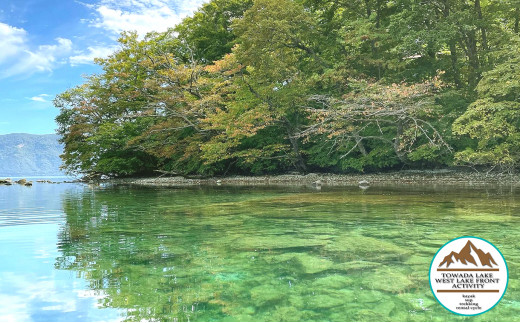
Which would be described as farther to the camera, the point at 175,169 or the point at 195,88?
the point at 175,169

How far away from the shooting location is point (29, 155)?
561 feet

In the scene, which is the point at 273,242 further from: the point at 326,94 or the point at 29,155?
the point at 29,155

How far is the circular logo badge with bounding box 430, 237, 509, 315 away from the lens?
2.17m

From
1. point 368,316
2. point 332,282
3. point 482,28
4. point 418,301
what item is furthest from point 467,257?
point 482,28

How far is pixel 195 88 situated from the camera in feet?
62.3

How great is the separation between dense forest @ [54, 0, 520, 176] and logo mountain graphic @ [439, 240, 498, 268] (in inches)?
407

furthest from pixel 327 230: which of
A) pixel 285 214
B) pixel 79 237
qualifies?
pixel 79 237

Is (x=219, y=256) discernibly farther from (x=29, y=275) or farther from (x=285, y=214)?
(x=285, y=214)

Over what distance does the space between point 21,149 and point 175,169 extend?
644ft

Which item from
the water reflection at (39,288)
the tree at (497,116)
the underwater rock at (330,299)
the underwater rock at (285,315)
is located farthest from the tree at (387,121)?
the underwater rock at (285,315)

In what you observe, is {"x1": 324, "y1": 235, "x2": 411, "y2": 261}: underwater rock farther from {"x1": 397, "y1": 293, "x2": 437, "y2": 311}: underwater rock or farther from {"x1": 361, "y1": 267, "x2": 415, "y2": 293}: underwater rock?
{"x1": 397, "y1": 293, "x2": 437, "y2": 311}: underwater rock

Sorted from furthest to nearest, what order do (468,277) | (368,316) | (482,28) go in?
(482,28), (468,277), (368,316)

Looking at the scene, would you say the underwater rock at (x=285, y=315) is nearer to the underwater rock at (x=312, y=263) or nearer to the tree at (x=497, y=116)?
the underwater rock at (x=312, y=263)

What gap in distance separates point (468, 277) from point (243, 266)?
1772 millimetres
